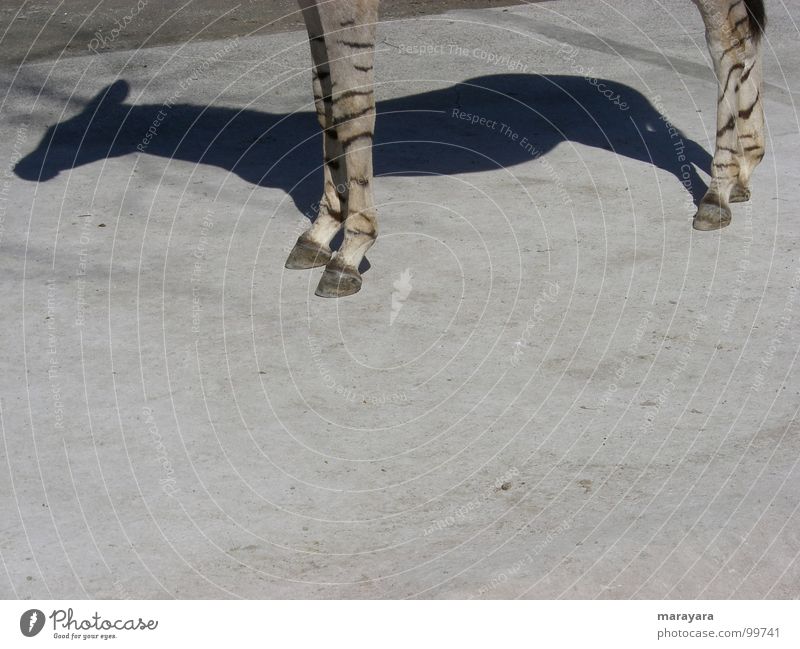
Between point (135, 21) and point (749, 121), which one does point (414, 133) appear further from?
point (135, 21)

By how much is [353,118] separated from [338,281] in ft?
2.85

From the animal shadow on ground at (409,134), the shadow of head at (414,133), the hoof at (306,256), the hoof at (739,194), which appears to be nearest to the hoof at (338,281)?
the hoof at (306,256)

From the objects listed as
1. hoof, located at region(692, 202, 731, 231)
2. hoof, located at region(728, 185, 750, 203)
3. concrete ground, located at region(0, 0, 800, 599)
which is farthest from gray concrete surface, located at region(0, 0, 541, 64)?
hoof, located at region(692, 202, 731, 231)

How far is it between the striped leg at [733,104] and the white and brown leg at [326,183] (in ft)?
7.14

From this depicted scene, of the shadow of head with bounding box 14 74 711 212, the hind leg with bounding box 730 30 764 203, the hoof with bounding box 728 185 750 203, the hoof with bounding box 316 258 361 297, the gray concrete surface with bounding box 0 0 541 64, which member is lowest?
the gray concrete surface with bounding box 0 0 541 64

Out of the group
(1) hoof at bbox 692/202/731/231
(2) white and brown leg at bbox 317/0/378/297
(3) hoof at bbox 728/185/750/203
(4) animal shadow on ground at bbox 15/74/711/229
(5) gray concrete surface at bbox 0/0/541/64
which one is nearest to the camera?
(2) white and brown leg at bbox 317/0/378/297

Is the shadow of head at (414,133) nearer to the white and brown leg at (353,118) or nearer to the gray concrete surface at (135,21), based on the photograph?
the white and brown leg at (353,118)

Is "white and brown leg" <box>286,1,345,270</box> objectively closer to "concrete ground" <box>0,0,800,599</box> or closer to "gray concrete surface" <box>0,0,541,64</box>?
"concrete ground" <box>0,0,800,599</box>

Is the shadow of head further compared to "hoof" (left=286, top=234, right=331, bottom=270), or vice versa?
the shadow of head

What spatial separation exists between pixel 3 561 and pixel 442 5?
349 inches

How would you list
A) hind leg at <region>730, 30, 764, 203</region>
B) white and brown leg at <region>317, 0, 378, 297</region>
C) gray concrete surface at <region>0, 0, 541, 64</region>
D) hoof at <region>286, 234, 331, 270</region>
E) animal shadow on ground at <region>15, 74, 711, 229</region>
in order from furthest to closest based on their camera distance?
gray concrete surface at <region>0, 0, 541, 64</region> → animal shadow on ground at <region>15, 74, 711, 229</region> → hind leg at <region>730, 30, 764, 203</region> → hoof at <region>286, 234, 331, 270</region> → white and brown leg at <region>317, 0, 378, 297</region>

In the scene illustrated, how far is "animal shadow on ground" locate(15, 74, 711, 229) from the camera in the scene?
7.88 m

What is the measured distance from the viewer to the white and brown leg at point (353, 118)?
5.73 m

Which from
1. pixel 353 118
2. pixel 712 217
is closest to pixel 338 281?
pixel 353 118
